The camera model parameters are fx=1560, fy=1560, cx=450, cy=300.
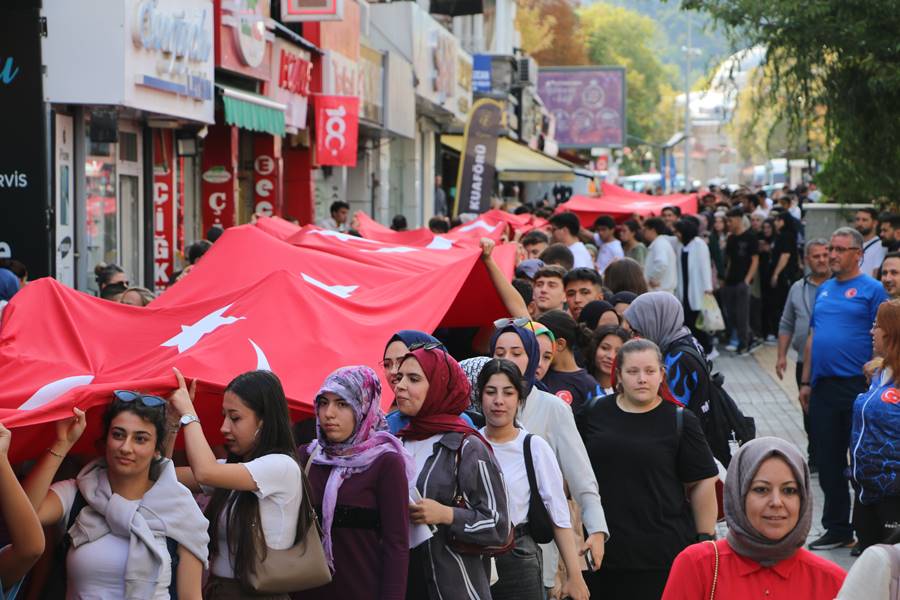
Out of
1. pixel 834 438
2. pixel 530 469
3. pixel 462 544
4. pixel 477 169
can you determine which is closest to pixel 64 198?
pixel 834 438

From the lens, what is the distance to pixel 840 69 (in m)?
17.9

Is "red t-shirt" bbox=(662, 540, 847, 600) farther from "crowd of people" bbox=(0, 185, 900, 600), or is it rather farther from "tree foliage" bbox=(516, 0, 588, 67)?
"tree foliage" bbox=(516, 0, 588, 67)

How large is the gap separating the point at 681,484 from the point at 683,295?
1225 centimetres

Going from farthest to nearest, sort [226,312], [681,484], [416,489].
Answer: [226,312], [681,484], [416,489]

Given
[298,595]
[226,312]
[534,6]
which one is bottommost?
[298,595]

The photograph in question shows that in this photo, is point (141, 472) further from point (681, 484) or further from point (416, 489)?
point (681, 484)

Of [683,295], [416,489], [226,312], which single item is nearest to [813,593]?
[416,489]

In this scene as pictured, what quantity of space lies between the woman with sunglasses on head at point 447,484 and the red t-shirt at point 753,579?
1364mm

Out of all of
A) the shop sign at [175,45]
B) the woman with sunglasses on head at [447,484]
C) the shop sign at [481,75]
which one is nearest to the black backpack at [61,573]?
the woman with sunglasses on head at [447,484]

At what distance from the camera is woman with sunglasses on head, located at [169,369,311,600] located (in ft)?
17.1

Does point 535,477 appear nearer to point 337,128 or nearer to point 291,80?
point 291,80

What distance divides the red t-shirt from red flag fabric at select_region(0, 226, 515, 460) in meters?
2.03

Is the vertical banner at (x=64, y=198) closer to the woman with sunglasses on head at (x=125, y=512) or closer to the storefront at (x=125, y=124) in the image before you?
the storefront at (x=125, y=124)

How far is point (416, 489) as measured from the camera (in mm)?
5711
